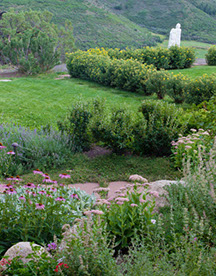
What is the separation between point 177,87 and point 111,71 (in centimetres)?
355

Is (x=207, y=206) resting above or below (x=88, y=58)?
below

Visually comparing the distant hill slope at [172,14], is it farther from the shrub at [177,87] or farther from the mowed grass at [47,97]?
the shrub at [177,87]

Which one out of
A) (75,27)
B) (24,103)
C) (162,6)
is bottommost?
(24,103)

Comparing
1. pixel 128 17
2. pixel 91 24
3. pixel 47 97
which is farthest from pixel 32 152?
pixel 128 17

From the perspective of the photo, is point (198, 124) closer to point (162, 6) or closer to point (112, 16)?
point (112, 16)

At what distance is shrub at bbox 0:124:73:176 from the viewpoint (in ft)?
16.8

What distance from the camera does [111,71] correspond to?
1152cm

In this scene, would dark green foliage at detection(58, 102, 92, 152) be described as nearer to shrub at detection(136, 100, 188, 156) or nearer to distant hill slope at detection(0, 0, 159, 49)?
shrub at detection(136, 100, 188, 156)

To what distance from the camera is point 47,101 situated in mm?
9398

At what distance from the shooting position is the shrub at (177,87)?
28.8ft

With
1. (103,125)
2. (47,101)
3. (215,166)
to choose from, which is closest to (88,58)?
(47,101)

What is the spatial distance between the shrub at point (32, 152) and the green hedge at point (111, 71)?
544cm

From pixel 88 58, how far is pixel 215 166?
11.3 m

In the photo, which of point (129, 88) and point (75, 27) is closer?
point (129, 88)
